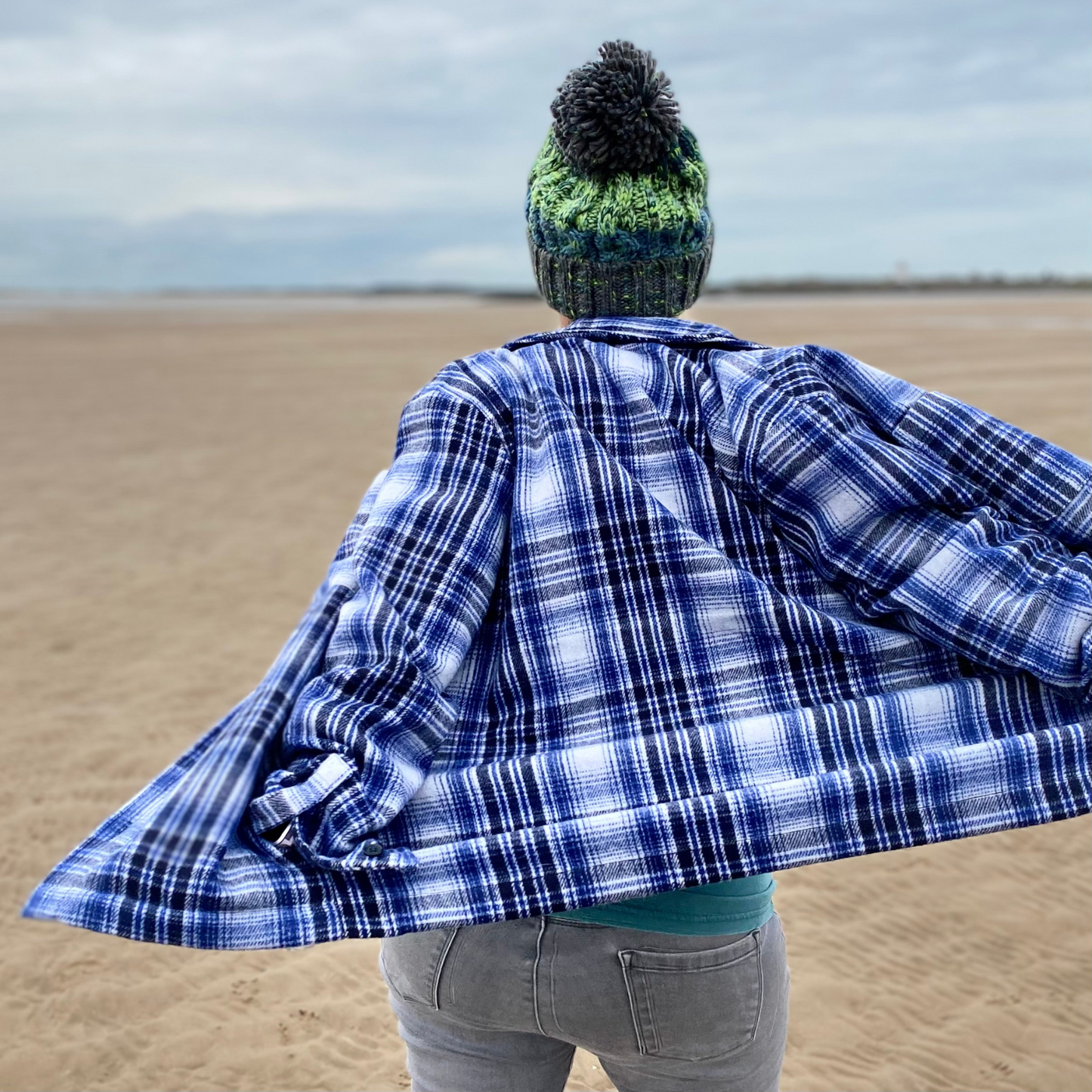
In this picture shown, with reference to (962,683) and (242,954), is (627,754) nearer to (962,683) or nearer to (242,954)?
(962,683)

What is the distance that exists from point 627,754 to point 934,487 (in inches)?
19.4

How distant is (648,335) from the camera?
155 cm

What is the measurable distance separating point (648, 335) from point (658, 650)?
0.42 meters

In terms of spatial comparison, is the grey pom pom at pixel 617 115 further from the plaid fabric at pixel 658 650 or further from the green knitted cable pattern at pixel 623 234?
the plaid fabric at pixel 658 650

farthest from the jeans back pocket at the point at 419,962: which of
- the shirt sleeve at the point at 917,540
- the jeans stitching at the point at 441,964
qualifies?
the shirt sleeve at the point at 917,540

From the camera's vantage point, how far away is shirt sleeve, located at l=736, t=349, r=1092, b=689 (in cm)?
140

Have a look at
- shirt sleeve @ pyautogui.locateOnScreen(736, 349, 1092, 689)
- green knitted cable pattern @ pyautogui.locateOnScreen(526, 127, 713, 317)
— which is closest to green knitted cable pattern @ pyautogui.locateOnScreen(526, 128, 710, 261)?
green knitted cable pattern @ pyautogui.locateOnScreen(526, 127, 713, 317)

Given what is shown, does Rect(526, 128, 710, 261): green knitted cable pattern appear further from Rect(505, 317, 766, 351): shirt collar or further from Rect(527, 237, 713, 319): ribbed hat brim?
Rect(505, 317, 766, 351): shirt collar

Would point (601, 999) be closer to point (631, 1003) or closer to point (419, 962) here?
Answer: point (631, 1003)

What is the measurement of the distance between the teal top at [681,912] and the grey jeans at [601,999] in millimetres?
14

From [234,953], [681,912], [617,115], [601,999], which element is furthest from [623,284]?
[234,953]

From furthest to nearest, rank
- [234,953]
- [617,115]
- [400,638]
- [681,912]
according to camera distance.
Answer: [234,953] < [617,115] < [681,912] < [400,638]

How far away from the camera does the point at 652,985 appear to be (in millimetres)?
1480

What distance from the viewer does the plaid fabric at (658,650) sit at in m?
1.35
